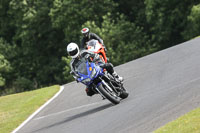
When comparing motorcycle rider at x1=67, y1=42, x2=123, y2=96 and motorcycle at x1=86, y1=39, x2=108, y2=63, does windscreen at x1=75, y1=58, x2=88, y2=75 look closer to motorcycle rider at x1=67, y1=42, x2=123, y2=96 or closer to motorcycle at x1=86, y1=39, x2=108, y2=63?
motorcycle rider at x1=67, y1=42, x2=123, y2=96

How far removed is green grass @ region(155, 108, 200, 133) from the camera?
7.75 metres

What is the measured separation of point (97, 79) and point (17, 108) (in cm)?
624

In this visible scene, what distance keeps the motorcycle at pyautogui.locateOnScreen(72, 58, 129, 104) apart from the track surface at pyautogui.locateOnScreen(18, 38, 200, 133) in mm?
352

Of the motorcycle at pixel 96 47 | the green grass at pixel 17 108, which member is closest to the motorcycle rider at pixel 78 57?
the motorcycle at pixel 96 47

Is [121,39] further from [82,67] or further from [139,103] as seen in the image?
[139,103]

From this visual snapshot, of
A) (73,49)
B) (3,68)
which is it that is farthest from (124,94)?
(3,68)

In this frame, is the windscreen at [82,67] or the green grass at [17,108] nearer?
the windscreen at [82,67]

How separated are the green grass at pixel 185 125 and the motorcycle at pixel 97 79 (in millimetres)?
3408

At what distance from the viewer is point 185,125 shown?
26.5 feet

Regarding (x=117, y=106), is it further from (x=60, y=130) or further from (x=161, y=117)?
(x=161, y=117)

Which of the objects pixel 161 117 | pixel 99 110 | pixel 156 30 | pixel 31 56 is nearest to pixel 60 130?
pixel 99 110

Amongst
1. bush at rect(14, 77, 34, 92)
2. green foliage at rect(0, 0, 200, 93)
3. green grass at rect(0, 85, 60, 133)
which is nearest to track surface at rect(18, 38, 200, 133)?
green grass at rect(0, 85, 60, 133)

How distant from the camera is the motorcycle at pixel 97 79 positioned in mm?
11891

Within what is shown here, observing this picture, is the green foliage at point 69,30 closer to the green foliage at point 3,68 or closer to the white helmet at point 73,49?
the green foliage at point 3,68
